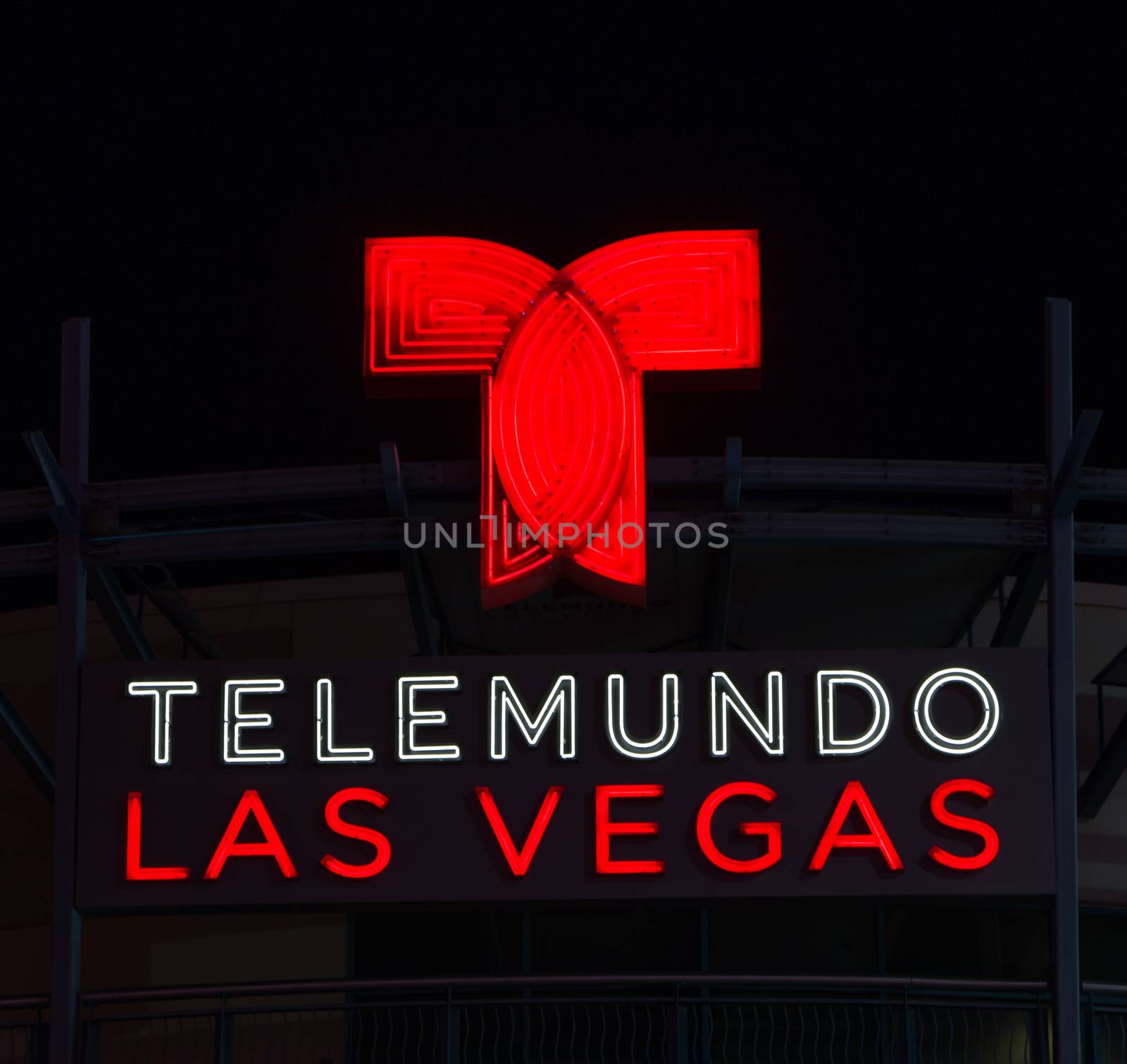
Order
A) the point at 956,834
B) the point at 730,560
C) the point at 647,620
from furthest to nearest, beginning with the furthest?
the point at 647,620, the point at 730,560, the point at 956,834

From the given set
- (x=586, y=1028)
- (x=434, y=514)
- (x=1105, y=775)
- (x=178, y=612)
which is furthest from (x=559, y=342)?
(x=1105, y=775)

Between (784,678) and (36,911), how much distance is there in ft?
32.1

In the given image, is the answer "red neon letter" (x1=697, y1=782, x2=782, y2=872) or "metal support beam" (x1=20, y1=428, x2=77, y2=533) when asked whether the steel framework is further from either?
"red neon letter" (x1=697, y1=782, x2=782, y2=872)

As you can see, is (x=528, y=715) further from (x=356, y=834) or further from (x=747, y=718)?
(x=747, y=718)

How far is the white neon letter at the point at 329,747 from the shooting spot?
14320 mm

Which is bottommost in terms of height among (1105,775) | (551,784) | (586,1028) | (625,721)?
(586,1028)

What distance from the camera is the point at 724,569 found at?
15.0 metres

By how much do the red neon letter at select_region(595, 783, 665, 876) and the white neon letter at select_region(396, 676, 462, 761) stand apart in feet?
4.07

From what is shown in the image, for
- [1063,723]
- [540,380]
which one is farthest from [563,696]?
[1063,723]

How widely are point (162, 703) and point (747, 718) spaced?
482cm

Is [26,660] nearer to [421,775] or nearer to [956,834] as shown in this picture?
[421,775]

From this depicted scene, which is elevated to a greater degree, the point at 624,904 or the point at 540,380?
the point at 540,380

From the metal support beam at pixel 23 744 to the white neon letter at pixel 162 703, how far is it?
7.23 ft

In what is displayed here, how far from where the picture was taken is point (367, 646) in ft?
65.8
